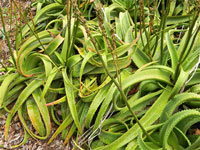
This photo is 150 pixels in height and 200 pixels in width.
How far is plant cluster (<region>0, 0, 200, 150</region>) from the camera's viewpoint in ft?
5.50

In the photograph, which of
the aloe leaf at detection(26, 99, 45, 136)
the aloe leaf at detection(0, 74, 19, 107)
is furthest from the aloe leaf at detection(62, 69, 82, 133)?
the aloe leaf at detection(0, 74, 19, 107)

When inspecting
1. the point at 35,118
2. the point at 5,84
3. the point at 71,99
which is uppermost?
the point at 5,84

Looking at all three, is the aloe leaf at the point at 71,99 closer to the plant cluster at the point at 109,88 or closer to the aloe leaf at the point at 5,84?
the plant cluster at the point at 109,88

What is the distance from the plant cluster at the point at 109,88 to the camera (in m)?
1.68

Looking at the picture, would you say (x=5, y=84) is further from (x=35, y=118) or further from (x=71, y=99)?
(x=71, y=99)

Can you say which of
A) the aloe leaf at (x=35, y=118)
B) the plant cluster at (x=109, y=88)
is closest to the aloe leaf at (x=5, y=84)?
the plant cluster at (x=109, y=88)

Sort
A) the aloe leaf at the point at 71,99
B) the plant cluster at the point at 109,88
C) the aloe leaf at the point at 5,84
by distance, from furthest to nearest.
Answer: the aloe leaf at the point at 5,84 < the aloe leaf at the point at 71,99 < the plant cluster at the point at 109,88

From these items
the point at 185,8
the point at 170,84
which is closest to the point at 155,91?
Answer: the point at 170,84

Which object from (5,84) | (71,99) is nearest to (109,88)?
(71,99)

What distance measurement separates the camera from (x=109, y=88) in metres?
1.96

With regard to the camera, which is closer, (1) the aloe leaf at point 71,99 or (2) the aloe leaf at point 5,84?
(1) the aloe leaf at point 71,99

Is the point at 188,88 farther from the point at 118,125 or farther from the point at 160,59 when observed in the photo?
the point at 118,125

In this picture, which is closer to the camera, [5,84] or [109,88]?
[109,88]

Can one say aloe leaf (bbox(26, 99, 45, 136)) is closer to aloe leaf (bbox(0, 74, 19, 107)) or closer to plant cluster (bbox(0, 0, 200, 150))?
plant cluster (bbox(0, 0, 200, 150))
